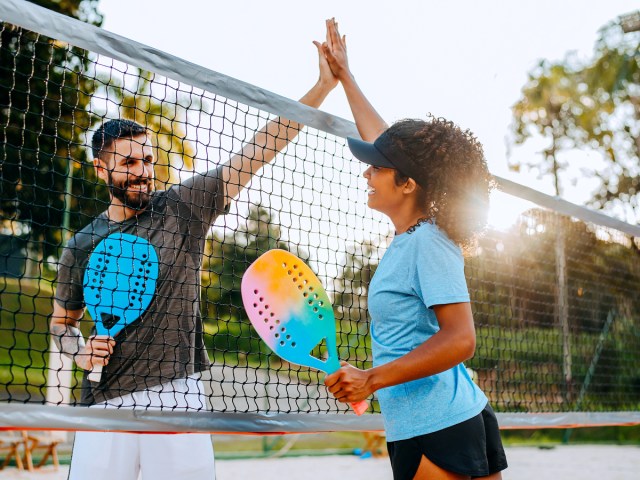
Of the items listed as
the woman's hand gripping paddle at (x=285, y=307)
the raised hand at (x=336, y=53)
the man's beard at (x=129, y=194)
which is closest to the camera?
the woman's hand gripping paddle at (x=285, y=307)

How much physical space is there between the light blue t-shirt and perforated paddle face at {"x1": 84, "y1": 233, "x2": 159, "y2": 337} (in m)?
0.98

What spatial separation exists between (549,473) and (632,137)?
20.3m

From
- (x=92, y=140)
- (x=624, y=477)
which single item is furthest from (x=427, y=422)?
(x=624, y=477)

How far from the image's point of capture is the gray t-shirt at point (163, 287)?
2912 millimetres

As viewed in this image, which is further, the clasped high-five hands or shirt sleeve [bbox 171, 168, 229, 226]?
the clasped high-five hands

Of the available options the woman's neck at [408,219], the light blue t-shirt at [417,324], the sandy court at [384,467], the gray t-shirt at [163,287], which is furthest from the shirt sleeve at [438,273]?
the sandy court at [384,467]

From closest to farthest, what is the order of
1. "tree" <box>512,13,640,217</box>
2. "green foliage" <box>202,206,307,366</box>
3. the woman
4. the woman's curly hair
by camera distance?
the woman, the woman's curly hair, "green foliage" <box>202,206,307,366</box>, "tree" <box>512,13,640,217</box>

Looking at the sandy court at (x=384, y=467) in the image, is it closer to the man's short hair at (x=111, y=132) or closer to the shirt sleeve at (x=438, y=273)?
the man's short hair at (x=111, y=132)

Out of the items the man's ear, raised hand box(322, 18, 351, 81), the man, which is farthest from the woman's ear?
the man's ear

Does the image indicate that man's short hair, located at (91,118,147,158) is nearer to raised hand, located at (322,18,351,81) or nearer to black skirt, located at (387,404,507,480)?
raised hand, located at (322,18,351,81)

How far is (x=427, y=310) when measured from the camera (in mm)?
2441

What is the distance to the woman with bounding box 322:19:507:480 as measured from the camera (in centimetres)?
228

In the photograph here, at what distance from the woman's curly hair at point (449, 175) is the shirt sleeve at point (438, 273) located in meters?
0.10

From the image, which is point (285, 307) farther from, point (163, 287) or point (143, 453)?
point (143, 453)
